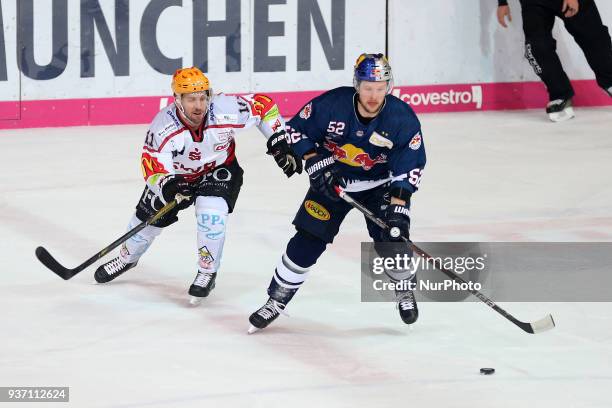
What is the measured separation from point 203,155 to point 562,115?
5.50m

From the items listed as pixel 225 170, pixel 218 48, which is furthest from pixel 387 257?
pixel 218 48

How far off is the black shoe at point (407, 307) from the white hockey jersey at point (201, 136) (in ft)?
3.12

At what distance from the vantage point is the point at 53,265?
6.26 m

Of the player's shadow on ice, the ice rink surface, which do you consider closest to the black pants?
the ice rink surface

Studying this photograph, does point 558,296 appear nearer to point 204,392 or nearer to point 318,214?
point 318,214

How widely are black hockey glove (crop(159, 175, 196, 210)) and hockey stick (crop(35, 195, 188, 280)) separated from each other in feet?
0.23

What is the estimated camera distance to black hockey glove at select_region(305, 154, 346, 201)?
5.59 metres

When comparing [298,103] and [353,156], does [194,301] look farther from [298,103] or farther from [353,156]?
[298,103]

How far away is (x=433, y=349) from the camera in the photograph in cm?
550

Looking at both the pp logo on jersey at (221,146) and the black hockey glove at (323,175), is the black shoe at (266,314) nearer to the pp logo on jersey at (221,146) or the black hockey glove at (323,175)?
the black hockey glove at (323,175)

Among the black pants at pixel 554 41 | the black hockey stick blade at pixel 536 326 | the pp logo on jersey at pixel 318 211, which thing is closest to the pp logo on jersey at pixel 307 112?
the pp logo on jersey at pixel 318 211

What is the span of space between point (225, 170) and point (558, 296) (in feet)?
5.39

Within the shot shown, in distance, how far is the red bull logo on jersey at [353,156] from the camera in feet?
18.6

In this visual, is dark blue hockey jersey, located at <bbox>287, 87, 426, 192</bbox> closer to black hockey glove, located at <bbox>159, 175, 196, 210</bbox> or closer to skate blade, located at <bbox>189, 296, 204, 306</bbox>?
black hockey glove, located at <bbox>159, 175, 196, 210</bbox>
